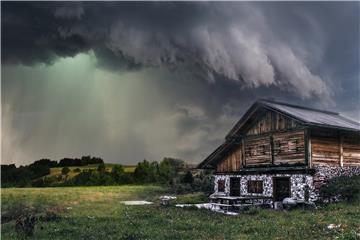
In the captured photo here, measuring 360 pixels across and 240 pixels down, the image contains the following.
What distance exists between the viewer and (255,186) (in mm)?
35844

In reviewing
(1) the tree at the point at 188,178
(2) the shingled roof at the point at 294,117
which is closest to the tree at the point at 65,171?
(1) the tree at the point at 188,178

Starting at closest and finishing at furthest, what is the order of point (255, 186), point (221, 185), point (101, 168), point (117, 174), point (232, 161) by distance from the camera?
point (255, 186) → point (232, 161) → point (221, 185) → point (101, 168) → point (117, 174)

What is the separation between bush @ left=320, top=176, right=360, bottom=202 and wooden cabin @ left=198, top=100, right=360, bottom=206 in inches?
23.7

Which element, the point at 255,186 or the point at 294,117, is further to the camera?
the point at 255,186

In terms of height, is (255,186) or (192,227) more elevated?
(255,186)

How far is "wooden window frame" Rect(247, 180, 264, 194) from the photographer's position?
35156 millimetres

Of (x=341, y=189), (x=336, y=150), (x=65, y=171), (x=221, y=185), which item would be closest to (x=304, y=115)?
(x=336, y=150)

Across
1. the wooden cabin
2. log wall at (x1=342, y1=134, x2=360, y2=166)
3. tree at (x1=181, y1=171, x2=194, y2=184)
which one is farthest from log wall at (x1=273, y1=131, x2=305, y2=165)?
tree at (x1=181, y1=171, x2=194, y2=184)

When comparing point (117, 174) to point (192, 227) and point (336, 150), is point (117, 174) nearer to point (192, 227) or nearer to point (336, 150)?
point (336, 150)

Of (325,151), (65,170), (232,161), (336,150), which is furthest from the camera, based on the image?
(65,170)

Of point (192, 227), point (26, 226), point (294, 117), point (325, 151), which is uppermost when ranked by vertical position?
point (294, 117)

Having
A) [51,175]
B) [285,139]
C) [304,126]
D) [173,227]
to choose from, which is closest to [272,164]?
[285,139]

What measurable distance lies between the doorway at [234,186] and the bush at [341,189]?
9077 millimetres

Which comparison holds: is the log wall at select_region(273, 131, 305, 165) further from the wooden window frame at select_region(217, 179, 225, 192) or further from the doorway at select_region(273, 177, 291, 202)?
the wooden window frame at select_region(217, 179, 225, 192)
